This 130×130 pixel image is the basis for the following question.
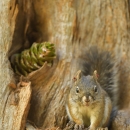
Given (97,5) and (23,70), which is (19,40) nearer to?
(23,70)

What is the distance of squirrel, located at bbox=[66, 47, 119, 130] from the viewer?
2609 millimetres

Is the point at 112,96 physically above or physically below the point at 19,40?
below

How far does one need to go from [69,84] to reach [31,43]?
1.64 feet

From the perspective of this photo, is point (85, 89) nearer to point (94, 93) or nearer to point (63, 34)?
point (94, 93)

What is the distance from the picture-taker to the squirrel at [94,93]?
261 cm

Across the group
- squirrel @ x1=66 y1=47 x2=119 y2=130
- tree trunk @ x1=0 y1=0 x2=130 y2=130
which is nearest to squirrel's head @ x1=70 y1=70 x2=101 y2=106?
squirrel @ x1=66 y1=47 x2=119 y2=130

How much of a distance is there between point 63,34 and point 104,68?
1.26 ft

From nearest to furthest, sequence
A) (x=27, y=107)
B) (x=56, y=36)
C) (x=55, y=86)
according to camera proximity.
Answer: (x=27, y=107) → (x=55, y=86) → (x=56, y=36)

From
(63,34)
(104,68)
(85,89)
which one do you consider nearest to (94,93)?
(85,89)

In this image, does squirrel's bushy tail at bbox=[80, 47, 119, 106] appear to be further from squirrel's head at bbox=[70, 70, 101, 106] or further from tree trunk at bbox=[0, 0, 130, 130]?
squirrel's head at bbox=[70, 70, 101, 106]

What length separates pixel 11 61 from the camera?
2834 mm

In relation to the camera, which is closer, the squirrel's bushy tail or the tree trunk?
the tree trunk

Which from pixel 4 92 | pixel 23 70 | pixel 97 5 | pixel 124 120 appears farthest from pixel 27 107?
pixel 97 5

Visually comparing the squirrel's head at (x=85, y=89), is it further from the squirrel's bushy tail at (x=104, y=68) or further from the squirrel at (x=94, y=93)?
the squirrel's bushy tail at (x=104, y=68)
